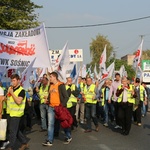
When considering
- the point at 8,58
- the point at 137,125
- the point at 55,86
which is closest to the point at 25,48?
the point at 8,58

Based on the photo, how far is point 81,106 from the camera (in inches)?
520

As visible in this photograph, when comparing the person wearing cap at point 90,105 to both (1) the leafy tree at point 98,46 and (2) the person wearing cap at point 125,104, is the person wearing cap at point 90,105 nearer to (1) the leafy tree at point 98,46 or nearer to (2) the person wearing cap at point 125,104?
(2) the person wearing cap at point 125,104

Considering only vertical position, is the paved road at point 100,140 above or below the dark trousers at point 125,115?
below

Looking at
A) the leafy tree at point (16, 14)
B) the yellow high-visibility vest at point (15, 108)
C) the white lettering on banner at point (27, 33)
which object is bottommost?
the yellow high-visibility vest at point (15, 108)

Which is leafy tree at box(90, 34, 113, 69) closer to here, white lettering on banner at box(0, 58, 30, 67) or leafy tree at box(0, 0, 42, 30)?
leafy tree at box(0, 0, 42, 30)

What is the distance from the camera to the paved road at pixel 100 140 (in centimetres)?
865

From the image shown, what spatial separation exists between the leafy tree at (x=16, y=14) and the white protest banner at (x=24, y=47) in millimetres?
11167

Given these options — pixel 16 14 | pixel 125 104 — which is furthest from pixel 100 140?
pixel 16 14

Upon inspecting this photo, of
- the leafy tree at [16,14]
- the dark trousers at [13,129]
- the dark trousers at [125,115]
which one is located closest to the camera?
the dark trousers at [13,129]

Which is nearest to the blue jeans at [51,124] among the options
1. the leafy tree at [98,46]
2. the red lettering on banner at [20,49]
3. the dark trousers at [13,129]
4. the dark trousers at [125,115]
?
the dark trousers at [13,129]

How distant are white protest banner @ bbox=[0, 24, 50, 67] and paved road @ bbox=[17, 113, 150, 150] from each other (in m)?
1.97

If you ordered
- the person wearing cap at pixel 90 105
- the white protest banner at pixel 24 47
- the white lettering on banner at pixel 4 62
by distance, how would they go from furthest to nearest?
the person wearing cap at pixel 90 105, the white protest banner at pixel 24 47, the white lettering on banner at pixel 4 62

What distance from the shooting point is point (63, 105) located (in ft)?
29.2

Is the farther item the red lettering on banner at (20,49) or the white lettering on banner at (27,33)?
the white lettering on banner at (27,33)
